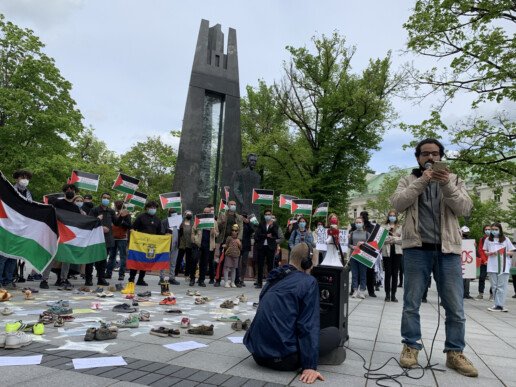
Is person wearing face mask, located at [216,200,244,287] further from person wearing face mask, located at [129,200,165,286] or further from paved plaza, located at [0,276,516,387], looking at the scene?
paved plaza, located at [0,276,516,387]

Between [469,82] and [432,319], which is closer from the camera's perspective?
[432,319]

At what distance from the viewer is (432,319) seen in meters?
8.36

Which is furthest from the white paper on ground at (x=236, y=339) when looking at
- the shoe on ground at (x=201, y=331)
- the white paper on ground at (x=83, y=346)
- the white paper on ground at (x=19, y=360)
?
the white paper on ground at (x=19, y=360)

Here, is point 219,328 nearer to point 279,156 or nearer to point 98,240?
point 98,240

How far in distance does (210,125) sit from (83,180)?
741cm

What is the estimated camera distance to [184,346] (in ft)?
16.0

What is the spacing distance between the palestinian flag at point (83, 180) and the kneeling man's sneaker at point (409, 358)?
9440 millimetres

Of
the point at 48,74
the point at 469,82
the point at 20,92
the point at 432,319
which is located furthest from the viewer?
the point at 48,74

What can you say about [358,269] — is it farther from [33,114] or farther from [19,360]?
[33,114]

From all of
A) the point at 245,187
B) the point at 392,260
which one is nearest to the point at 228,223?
the point at 245,187

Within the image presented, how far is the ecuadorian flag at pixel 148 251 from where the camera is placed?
11090mm

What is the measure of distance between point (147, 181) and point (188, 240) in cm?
3708

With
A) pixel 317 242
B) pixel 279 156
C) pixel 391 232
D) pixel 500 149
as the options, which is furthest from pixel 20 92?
pixel 500 149

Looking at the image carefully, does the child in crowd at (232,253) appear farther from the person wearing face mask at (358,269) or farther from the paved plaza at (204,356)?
the paved plaza at (204,356)
